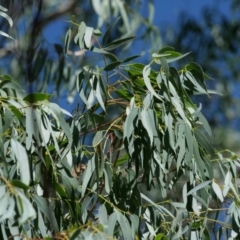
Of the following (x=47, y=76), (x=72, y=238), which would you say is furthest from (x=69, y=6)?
(x=72, y=238)

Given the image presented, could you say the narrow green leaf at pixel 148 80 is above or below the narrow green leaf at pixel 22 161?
above

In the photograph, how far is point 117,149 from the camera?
1866mm

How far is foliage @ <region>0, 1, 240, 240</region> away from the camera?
167 cm

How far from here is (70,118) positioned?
6.07 feet

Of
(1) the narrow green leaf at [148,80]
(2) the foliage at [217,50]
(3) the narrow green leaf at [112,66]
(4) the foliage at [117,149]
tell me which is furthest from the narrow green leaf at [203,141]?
(2) the foliage at [217,50]

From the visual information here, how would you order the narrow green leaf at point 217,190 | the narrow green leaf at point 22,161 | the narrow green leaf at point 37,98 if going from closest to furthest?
1. the narrow green leaf at point 22,161
2. the narrow green leaf at point 37,98
3. the narrow green leaf at point 217,190

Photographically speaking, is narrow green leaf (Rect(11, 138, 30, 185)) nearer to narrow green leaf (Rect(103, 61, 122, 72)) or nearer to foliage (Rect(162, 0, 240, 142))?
narrow green leaf (Rect(103, 61, 122, 72))

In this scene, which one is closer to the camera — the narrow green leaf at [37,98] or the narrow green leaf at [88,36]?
the narrow green leaf at [37,98]

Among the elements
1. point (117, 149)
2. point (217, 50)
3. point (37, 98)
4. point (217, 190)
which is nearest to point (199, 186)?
point (217, 190)

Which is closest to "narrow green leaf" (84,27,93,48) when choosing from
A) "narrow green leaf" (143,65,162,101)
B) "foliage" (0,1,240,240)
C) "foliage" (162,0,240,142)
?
"foliage" (0,1,240,240)

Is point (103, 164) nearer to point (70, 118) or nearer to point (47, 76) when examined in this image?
point (70, 118)

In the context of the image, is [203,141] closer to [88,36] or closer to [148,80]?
[148,80]

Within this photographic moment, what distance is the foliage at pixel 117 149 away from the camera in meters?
1.67

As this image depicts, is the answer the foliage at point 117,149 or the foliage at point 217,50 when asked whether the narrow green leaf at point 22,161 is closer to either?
the foliage at point 117,149
